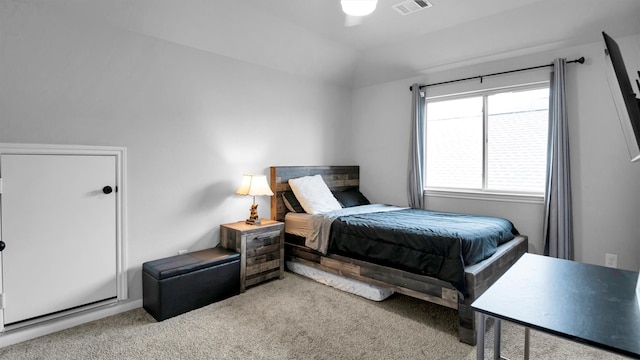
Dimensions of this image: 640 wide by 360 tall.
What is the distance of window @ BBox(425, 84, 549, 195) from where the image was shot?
11.4 ft

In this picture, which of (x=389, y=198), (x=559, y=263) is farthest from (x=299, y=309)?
(x=389, y=198)

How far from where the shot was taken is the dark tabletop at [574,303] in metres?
0.98

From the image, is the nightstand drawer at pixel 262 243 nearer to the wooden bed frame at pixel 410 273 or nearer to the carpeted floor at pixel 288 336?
the wooden bed frame at pixel 410 273

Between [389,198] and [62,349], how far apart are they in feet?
12.4

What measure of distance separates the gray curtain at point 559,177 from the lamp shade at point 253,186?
284 centimetres

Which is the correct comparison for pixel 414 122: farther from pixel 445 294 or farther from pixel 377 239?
pixel 445 294

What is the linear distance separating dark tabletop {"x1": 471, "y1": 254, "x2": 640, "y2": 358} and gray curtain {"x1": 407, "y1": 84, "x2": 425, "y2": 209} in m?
2.69

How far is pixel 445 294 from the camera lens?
2.45m

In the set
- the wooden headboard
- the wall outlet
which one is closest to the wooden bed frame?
the wooden headboard

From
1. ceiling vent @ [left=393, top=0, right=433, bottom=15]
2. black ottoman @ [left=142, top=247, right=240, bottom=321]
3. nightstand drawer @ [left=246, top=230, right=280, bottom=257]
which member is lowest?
black ottoman @ [left=142, top=247, right=240, bottom=321]

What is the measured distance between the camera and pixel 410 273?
105 inches

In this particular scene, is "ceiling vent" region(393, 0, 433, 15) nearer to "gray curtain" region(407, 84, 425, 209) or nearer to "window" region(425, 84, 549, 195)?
"gray curtain" region(407, 84, 425, 209)

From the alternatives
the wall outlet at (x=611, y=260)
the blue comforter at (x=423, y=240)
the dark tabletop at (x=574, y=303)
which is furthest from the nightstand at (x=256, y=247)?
the wall outlet at (x=611, y=260)

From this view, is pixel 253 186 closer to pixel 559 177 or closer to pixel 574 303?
pixel 574 303
